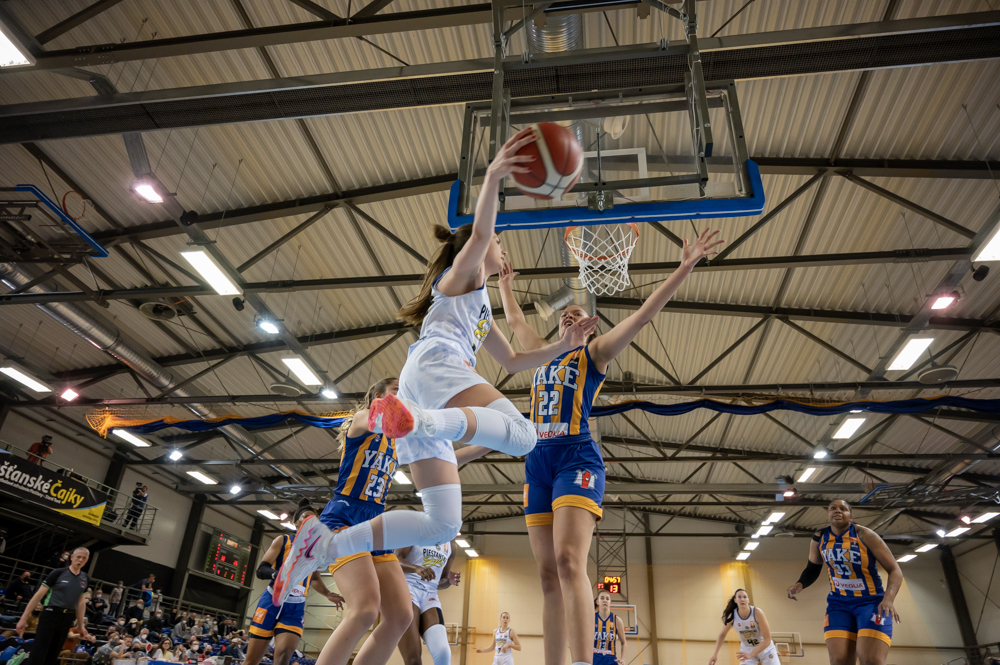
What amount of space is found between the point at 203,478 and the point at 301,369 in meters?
12.7

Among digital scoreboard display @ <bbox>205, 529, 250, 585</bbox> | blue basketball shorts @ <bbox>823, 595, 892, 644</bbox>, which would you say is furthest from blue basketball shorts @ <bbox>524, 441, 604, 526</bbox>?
digital scoreboard display @ <bbox>205, 529, 250, 585</bbox>

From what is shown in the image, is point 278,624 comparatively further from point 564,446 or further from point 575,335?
point 575,335

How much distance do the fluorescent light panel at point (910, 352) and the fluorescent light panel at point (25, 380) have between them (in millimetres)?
20263

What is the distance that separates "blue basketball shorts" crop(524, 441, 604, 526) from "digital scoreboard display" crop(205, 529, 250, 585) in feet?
84.4

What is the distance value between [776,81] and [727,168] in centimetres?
429

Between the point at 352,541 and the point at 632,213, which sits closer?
the point at 352,541

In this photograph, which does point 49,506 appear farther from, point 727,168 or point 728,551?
point 728,551

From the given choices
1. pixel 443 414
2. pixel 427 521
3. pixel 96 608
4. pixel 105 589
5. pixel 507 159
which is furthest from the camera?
pixel 105 589

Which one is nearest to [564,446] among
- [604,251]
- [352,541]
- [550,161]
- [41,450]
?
[352,541]

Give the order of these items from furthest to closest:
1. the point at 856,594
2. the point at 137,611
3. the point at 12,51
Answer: the point at 137,611 → the point at 12,51 → the point at 856,594

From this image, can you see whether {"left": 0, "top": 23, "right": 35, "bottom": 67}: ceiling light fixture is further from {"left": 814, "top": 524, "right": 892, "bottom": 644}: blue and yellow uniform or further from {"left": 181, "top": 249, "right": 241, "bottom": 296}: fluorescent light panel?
{"left": 814, "top": 524, "right": 892, "bottom": 644}: blue and yellow uniform

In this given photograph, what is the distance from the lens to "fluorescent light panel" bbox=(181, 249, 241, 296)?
10164mm

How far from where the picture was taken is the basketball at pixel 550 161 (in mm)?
3754

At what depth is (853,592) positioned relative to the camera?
6137 millimetres
